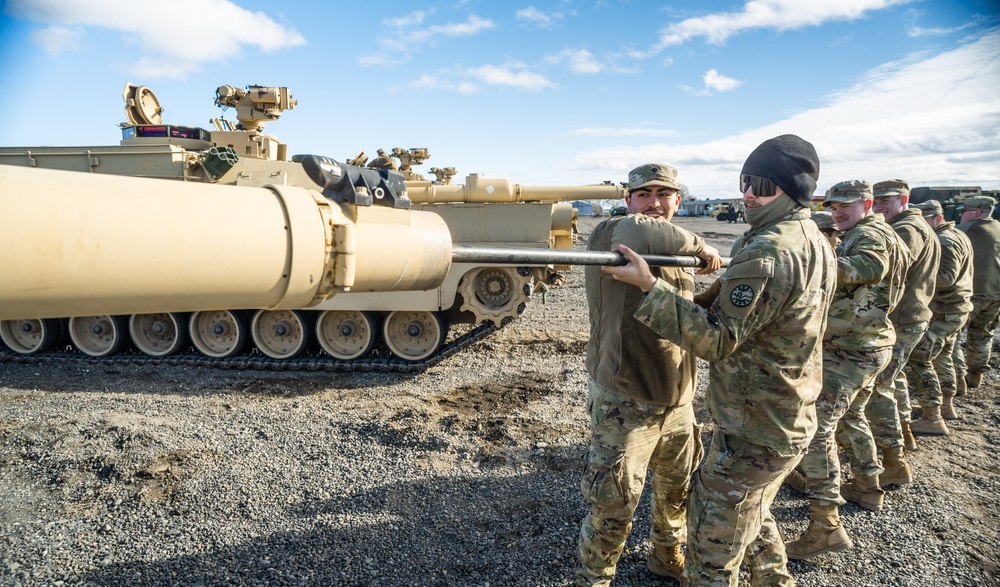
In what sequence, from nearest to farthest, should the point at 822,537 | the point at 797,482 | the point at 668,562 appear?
the point at 668,562 → the point at 822,537 → the point at 797,482

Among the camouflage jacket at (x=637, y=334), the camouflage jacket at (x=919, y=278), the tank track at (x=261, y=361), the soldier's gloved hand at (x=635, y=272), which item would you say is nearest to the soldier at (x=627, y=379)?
the camouflage jacket at (x=637, y=334)

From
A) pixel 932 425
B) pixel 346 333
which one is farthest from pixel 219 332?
pixel 932 425

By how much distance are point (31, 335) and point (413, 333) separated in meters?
5.34

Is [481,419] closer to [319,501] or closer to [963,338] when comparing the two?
[319,501]

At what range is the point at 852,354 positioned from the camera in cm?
384

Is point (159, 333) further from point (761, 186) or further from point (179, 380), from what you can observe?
point (761, 186)

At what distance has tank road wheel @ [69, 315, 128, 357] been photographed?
7.92m

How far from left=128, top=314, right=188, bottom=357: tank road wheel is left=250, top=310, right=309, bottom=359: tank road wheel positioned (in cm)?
98

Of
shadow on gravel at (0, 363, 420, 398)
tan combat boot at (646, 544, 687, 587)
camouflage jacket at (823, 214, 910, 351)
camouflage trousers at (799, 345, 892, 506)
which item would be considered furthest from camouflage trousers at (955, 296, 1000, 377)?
shadow on gravel at (0, 363, 420, 398)

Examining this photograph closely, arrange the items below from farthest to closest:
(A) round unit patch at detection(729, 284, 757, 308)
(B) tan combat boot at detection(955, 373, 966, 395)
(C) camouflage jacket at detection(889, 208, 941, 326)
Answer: (B) tan combat boot at detection(955, 373, 966, 395) < (C) camouflage jacket at detection(889, 208, 941, 326) < (A) round unit patch at detection(729, 284, 757, 308)

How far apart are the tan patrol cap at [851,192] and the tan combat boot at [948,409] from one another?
3.39 meters

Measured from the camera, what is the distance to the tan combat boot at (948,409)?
20.0 feet

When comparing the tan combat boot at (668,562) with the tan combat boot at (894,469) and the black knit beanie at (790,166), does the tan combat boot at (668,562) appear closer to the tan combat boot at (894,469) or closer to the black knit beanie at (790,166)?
the black knit beanie at (790,166)

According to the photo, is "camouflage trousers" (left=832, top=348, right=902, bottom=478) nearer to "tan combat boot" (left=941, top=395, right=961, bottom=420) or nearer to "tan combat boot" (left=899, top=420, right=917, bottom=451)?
"tan combat boot" (left=899, top=420, right=917, bottom=451)
